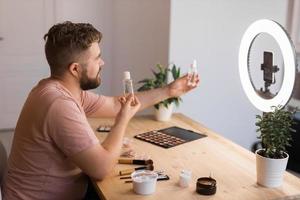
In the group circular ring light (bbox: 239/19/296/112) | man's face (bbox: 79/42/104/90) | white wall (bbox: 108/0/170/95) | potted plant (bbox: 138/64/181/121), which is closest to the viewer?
circular ring light (bbox: 239/19/296/112)

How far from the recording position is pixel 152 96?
6.51ft

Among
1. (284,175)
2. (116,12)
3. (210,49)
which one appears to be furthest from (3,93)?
(284,175)

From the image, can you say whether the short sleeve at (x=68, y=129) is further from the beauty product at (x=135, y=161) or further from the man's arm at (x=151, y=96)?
the man's arm at (x=151, y=96)

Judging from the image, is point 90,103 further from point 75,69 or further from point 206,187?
point 206,187

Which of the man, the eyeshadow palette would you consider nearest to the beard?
the man

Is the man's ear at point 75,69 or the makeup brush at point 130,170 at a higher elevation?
the man's ear at point 75,69

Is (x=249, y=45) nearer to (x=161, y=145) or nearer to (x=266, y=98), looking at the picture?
(x=266, y=98)

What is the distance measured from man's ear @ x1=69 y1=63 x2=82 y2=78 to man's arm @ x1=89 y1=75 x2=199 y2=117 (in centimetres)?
44

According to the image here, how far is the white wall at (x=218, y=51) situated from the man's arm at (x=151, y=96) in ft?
1.62

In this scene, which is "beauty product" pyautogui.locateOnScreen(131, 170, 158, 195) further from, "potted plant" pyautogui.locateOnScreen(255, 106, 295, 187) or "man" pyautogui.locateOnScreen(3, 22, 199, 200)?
"potted plant" pyautogui.locateOnScreen(255, 106, 295, 187)

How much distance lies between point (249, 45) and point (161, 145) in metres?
0.56

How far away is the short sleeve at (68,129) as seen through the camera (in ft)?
4.46

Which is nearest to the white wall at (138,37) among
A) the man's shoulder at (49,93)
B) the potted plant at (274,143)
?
the man's shoulder at (49,93)

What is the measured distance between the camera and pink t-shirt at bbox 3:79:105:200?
4.52ft
